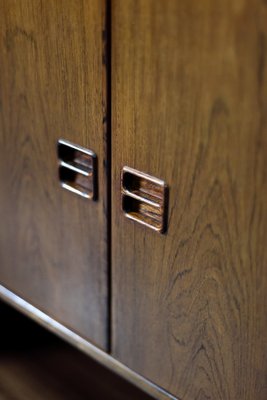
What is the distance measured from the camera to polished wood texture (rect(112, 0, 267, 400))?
2.16ft

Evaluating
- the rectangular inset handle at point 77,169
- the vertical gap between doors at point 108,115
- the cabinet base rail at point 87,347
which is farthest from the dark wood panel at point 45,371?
the rectangular inset handle at point 77,169

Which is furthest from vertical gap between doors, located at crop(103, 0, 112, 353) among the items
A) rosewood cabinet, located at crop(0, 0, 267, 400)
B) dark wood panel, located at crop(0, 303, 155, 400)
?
dark wood panel, located at crop(0, 303, 155, 400)

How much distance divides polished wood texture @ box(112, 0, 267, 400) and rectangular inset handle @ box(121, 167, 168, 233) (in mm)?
10

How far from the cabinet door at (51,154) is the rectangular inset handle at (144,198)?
1.5 inches

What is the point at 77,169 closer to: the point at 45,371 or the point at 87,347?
the point at 87,347

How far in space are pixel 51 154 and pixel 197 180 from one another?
0.26 metres

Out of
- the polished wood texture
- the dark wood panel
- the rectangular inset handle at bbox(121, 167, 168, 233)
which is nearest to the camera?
the polished wood texture

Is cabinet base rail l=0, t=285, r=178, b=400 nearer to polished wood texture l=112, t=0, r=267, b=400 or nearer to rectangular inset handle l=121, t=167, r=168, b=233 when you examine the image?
polished wood texture l=112, t=0, r=267, b=400

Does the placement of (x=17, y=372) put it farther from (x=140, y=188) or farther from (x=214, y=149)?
(x=214, y=149)

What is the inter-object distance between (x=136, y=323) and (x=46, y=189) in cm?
23

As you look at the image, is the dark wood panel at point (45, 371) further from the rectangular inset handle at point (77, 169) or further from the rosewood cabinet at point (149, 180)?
the rectangular inset handle at point (77, 169)

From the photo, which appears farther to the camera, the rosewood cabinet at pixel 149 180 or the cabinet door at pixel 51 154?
the cabinet door at pixel 51 154

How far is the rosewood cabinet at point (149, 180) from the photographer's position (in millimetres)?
679

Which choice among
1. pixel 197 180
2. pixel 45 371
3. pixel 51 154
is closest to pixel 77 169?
pixel 51 154
